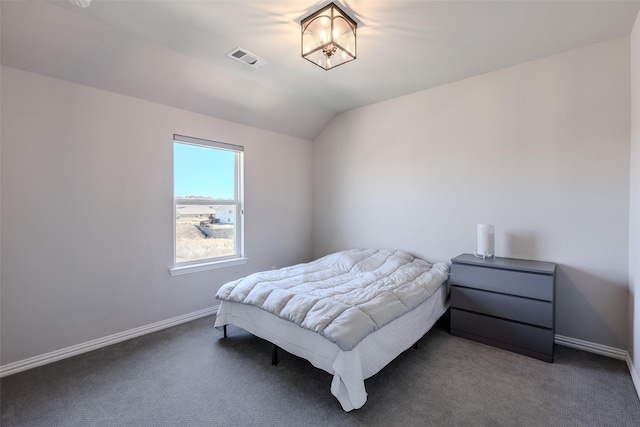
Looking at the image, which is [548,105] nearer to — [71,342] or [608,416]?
[608,416]

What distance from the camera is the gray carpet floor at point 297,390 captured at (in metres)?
1.64

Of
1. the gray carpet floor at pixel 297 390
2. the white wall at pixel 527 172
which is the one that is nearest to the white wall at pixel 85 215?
the gray carpet floor at pixel 297 390

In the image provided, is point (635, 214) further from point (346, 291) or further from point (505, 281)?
point (346, 291)

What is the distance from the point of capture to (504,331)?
2.42 m

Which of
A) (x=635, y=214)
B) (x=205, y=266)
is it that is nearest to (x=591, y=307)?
(x=635, y=214)

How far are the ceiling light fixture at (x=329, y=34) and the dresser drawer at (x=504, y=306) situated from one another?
2.27m

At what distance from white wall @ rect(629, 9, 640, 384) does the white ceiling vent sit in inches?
113

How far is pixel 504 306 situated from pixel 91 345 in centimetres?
355

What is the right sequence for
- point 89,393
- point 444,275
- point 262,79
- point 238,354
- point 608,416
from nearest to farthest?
1. point 608,416
2. point 89,393
3. point 238,354
4. point 444,275
5. point 262,79

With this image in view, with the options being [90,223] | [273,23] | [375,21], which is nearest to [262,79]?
[273,23]

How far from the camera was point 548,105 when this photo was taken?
2.59 m

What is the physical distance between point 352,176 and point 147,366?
121 inches

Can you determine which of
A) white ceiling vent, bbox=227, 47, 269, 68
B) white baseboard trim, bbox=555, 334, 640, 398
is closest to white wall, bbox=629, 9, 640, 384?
white baseboard trim, bbox=555, 334, 640, 398

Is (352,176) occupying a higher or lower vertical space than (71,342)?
higher
